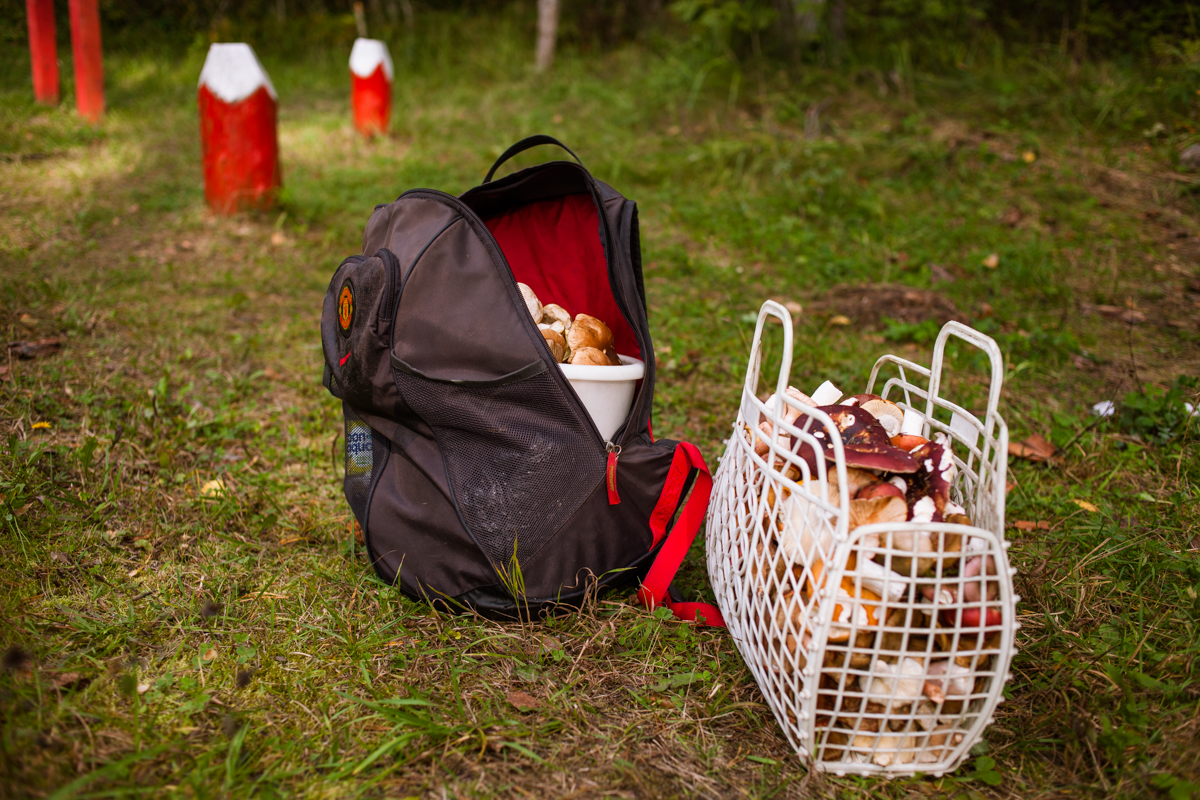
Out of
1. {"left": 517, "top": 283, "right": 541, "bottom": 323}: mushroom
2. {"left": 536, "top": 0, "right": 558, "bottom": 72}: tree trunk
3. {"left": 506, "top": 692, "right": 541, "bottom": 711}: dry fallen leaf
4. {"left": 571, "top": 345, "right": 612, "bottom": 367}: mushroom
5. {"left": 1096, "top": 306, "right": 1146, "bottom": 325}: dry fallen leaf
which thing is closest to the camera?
{"left": 506, "top": 692, "right": 541, "bottom": 711}: dry fallen leaf

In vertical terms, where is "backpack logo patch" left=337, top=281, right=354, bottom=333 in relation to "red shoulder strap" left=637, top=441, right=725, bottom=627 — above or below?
above

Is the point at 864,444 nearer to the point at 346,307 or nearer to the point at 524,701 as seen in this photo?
the point at 524,701

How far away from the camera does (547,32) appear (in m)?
7.07

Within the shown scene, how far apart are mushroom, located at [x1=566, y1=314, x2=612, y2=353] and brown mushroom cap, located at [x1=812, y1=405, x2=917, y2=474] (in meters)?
0.55

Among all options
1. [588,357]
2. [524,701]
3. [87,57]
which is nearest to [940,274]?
[588,357]

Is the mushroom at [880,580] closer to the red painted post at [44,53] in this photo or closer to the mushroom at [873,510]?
the mushroom at [873,510]

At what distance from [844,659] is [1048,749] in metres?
0.52

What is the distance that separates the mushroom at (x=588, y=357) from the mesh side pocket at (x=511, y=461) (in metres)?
0.16

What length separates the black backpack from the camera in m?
1.56

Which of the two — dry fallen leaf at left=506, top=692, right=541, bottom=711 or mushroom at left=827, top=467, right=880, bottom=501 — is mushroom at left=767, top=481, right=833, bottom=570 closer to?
mushroom at left=827, top=467, right=880, bottom=501

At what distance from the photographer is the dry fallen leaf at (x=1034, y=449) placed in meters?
2.32

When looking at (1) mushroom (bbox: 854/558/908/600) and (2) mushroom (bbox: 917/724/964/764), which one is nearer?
(1) mushroom (bbox: 854/558/908/600)

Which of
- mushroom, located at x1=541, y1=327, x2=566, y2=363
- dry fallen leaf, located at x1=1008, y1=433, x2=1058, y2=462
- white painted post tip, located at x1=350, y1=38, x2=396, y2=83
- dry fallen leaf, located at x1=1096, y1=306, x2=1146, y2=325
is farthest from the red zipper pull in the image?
white painted post tip, located at x1=350, y1=38, x2=396, y2=83

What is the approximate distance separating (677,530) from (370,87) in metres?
5.23
